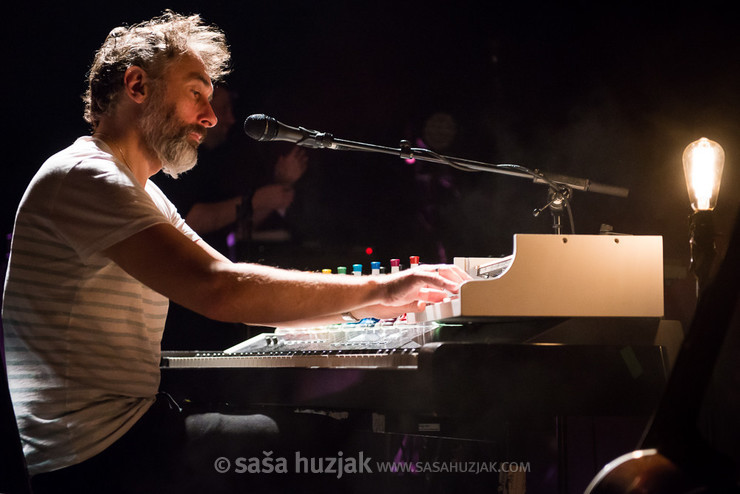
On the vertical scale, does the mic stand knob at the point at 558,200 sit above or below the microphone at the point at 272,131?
below

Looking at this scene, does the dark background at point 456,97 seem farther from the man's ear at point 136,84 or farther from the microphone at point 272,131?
the man's ear at point 136,84

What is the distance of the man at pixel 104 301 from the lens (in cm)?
132

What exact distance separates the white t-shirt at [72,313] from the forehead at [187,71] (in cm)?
47

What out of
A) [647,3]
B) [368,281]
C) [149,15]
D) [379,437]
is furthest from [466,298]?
[149,15]

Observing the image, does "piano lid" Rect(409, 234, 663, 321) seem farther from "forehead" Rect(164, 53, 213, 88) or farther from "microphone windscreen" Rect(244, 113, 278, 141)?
"forehead" Rect(164, 53, 213, 88)

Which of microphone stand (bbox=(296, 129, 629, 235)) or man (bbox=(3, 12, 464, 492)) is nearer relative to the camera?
man (bbox=(3, 12, 464, 492))

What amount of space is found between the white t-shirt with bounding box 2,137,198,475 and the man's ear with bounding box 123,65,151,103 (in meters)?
0.36

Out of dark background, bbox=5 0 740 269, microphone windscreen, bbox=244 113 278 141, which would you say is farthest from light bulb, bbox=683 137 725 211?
microphone windscreen, bbox=244 113 278 141

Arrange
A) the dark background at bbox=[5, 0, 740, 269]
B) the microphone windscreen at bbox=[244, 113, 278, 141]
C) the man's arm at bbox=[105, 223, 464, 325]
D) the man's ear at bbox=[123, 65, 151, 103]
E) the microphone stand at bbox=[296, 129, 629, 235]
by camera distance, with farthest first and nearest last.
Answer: the dark background at bbox=[5, 0, 740, 269], the microphone stand at bbox=[296, 129, 629, 235], the microphone windscreen at bbox=[244, 113, 278, 141], the man's ear at bbox=[123, 65, 151, 103], the man's arm at bbox=[105, 223, 464, 325]

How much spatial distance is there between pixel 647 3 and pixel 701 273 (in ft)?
6.23

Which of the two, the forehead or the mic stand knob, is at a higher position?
the forehead

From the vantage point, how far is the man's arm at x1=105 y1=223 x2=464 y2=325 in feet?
4.33

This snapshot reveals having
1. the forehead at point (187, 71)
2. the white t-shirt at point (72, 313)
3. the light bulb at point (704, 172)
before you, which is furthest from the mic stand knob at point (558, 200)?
the white t-shirt at point (72, 313)

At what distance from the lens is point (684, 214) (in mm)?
3084
